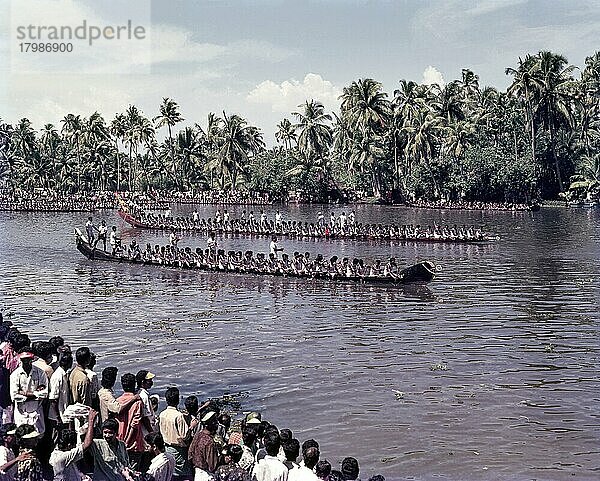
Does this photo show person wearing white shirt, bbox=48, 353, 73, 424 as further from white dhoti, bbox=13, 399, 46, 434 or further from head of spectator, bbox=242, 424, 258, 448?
head of spectator, bbox=242, 424, 258, 448

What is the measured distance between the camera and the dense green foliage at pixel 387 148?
279ft

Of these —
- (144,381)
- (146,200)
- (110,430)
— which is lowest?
(110,430)

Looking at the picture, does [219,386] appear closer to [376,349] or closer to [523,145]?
[376,349]

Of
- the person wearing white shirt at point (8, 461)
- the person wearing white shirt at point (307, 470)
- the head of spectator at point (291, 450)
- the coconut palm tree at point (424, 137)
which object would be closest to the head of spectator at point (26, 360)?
the person wearing white shirt at point (8, 461)

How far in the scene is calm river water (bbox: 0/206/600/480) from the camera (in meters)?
15.0

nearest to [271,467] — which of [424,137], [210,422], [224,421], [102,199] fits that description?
[210,422]

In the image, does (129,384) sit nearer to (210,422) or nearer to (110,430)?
(110,430)

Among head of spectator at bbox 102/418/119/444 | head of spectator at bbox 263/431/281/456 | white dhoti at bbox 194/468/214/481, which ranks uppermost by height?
head of spectator at bbox 102/418/119/444

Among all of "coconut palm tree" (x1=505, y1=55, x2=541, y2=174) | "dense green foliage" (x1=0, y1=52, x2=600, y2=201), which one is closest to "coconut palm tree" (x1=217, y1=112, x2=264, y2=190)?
"dense green foliage" (x1=0, y1=52, x2=600, y2=201)

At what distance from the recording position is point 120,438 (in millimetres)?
9922

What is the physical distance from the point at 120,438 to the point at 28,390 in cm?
176

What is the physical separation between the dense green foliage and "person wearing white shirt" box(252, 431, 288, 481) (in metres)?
76.8

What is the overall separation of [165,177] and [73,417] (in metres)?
106

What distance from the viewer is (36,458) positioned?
8594 millimetres
